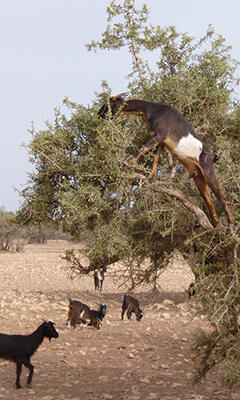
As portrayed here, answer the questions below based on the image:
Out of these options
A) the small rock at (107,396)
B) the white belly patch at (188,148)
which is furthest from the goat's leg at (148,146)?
the small rock at (107,396)

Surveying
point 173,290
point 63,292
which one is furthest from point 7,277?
point 173,290

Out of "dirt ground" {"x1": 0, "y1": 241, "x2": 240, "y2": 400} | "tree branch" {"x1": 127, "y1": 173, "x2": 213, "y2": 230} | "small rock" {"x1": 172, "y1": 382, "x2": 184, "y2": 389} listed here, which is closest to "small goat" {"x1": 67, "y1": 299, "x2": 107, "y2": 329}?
"dirt ground" {"x1": 0, "y1": 241, "x2": 240, "y2": 400}

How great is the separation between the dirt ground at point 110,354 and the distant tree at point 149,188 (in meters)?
0.54

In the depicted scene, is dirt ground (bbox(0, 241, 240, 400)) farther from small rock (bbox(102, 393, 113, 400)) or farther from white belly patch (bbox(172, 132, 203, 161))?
white belly patch (bbox(172, 132, 203, 161))

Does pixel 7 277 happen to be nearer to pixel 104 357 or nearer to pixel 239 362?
pixel 104 357

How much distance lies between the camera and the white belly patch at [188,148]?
171 inches

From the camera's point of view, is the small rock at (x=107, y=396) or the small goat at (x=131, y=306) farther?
the small goat at (x=131, y=306)

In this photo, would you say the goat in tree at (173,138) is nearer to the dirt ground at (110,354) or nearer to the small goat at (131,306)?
Result: the dirt ground at (110,354)

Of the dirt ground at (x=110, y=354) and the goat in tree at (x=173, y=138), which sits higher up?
the goat in tree at (x=173, y=138)

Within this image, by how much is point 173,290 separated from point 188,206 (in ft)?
43.4

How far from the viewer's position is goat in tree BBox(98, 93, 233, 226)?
421 cm

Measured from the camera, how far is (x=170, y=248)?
6.62 metres

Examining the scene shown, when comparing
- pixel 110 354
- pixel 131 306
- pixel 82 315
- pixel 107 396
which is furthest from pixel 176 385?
pixel 131 306

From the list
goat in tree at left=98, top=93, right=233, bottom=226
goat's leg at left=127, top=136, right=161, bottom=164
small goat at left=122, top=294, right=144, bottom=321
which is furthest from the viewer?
small goat at left=122, top=294, right=144, bottom=321
